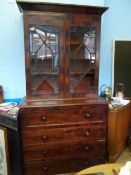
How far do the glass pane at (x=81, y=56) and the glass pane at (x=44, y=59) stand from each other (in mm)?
186

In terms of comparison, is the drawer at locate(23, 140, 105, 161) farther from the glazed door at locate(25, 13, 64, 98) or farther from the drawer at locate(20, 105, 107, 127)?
the glazed door at locate(25, 13, 64, 98)

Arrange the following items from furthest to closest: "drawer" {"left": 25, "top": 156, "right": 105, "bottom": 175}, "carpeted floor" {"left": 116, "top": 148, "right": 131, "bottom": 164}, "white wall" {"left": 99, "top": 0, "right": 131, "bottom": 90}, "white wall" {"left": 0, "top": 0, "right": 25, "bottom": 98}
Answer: "white wall" {"left": 99, "top": 0, "right": 131, "bottom": 90}, "carpeted floor" {"left": 116, "top": 148, "right": 131, "bottom": 164}, "white wall" {"left": 0, "top": 0, "right": 25, "bottom": 98}, "drawer" {"left": 25, "top": 156, "right": 105, "bottom": 175}

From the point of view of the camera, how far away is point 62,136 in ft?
6.49

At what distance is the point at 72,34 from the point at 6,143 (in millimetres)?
1403

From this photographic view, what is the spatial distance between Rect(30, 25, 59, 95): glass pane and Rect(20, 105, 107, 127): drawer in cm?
24

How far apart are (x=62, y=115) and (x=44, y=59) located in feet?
2.13

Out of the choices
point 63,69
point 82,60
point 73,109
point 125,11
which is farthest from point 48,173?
point 125,11

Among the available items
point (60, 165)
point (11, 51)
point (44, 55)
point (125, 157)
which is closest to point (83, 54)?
point (44, 55)

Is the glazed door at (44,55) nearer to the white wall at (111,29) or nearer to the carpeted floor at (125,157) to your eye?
the white wall at (111,29)

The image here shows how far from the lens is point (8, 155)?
1985mm

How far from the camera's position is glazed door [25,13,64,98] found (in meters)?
1.89

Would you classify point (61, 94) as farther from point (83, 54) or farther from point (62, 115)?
point (83, 54)

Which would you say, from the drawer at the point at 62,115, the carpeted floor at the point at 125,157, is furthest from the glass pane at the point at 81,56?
the carpeted floor at the point at 125,157

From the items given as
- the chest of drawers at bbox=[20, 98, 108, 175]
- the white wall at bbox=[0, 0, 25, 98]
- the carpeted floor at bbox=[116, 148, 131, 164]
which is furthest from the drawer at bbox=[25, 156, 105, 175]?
the white wall at bbox=[0, 0, 25, 98]
